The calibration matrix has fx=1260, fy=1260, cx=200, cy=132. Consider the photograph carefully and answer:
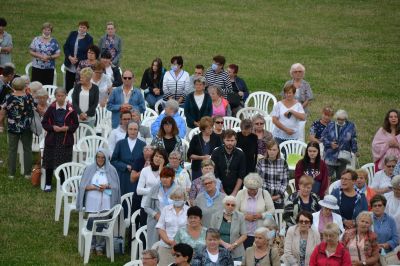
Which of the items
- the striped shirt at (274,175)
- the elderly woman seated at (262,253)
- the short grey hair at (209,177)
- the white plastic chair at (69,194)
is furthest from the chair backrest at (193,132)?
the elderly woman seated at (262,253)

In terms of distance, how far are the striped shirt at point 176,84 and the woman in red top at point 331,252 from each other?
779 centimetres

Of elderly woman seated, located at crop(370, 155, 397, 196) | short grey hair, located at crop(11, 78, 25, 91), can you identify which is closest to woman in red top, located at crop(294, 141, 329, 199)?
elderly woman seated, located at crop(370, 155, 397, 196)

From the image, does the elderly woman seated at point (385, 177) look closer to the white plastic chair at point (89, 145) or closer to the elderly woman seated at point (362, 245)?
the elderly woman seated at point (362, 245)

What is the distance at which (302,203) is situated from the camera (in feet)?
54.4

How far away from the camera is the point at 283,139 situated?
823 inches

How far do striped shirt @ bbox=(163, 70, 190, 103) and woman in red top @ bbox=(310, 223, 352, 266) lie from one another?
307 inches

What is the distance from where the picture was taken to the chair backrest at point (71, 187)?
18531 mm

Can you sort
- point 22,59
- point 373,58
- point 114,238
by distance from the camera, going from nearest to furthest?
point 114,238, point 22,59, point 373,58

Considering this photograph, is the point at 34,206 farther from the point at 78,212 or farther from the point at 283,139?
the point at 283,139

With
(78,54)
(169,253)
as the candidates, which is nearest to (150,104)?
(78,54)

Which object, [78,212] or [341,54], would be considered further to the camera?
[341,54]

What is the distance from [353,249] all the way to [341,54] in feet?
56.3

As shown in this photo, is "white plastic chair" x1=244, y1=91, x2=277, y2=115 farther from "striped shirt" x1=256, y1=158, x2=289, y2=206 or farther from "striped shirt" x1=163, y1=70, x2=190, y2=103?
"striped shirt" x1=256, y1=158, x2=289, y2=206

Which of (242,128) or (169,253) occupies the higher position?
(242,128)
